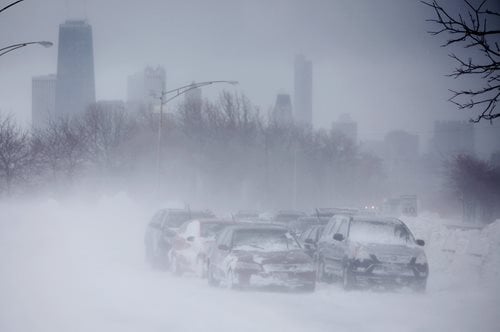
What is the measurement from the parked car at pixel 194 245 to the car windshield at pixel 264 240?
243cm

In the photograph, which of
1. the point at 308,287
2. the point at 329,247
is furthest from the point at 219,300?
the point at 329,247

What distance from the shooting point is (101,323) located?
1193 cm

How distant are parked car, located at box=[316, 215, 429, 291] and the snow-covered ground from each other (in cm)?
34

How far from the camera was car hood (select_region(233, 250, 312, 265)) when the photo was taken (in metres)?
16.8

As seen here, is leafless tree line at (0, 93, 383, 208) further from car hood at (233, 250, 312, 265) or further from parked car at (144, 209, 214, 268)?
car hood at (233, 250, 312, 265)

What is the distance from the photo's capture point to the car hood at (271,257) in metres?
16.8

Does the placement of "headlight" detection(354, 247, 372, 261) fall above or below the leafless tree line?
below

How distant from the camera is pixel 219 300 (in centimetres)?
1509

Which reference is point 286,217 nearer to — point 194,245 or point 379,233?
point 194,245

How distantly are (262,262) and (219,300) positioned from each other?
1.94m

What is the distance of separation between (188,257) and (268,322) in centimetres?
932

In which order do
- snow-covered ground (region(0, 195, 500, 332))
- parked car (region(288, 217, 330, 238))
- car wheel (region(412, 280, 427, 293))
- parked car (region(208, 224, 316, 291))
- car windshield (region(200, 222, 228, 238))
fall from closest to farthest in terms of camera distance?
snow-covered ground (region(0, 195, 500, 332)), parked car (region(208, 224, 316, 291)), car wheel (region(412, 280, 427, 293)), car windshield (region(200, 222, 228, 238)), parked car (region(288, 217, 330, 238))

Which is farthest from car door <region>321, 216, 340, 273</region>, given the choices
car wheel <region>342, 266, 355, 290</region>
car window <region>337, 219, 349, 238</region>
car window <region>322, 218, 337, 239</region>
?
car wheel <region>342, 266, 355, 290</region>

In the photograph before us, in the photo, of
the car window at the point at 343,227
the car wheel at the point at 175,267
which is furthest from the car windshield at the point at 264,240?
the car wheel at the point at 175,267
